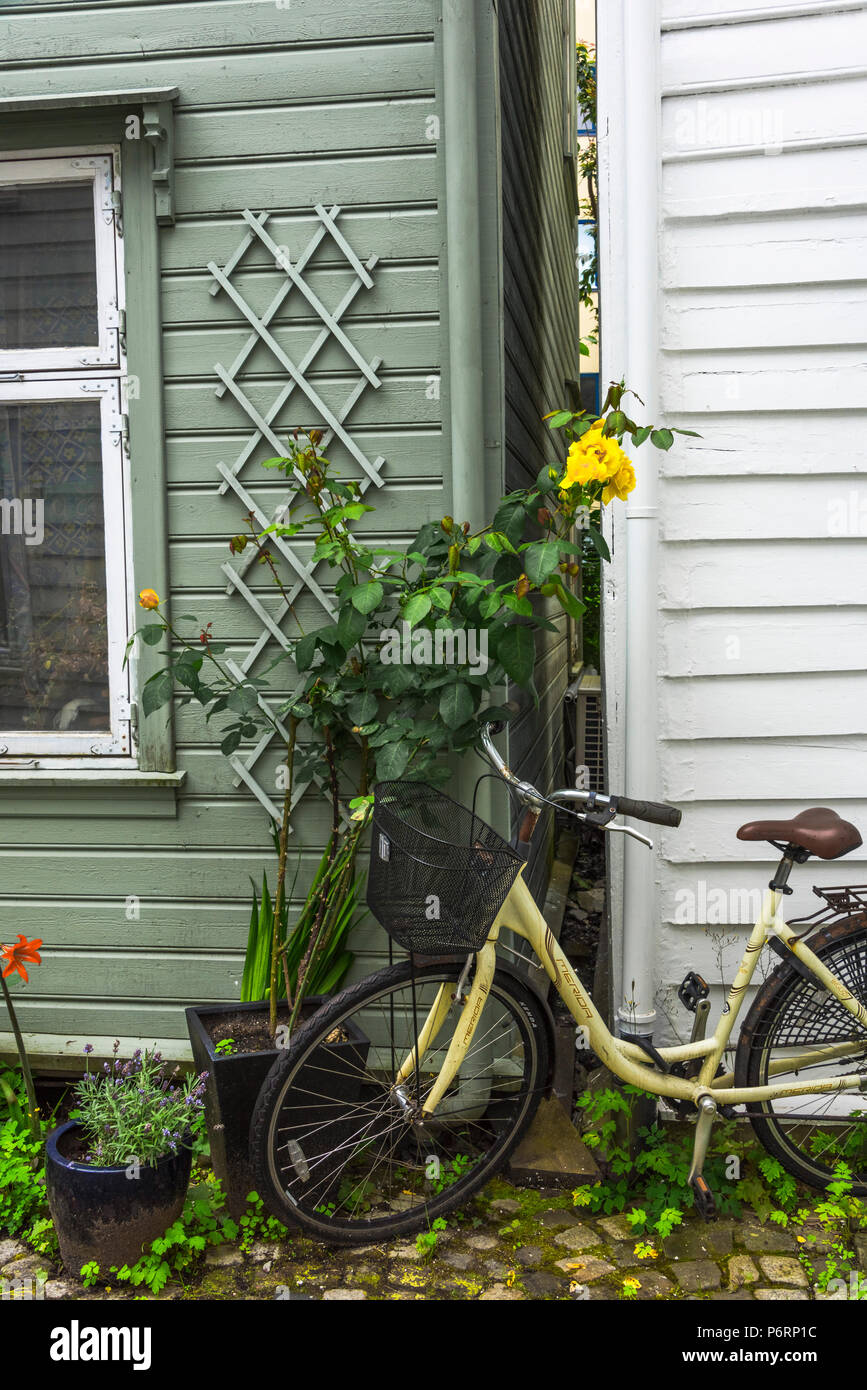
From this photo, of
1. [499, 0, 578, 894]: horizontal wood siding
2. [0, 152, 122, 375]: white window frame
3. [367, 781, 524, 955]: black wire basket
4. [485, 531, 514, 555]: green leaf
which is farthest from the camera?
[499, 0, 578, 894]: horizontal wood siding

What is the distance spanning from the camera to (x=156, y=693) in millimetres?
3141

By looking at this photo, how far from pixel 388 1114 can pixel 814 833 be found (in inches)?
51.3

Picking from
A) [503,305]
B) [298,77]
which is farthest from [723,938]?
[298,77]

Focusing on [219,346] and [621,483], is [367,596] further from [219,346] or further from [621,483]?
[219,346]

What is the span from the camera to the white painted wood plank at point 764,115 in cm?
314

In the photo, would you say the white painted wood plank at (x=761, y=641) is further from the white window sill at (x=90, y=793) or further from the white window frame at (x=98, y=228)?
the white window frame at (x=98, y=228)

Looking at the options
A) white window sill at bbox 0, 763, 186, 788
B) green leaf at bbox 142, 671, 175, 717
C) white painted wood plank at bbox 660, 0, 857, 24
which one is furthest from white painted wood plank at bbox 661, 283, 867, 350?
white window sill at bbox 0, 763, 186, 788

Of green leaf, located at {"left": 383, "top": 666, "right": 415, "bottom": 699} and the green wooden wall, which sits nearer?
green leaf, located at {"left": 383, "top": 666, "right": 415, "bottom": 699}

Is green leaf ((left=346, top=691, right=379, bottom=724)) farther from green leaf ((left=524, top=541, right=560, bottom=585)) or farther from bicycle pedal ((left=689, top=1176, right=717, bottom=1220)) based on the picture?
bicycle pedal ((left=689, top=1176, right=717, bottom=1220))

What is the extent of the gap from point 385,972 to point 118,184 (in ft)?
7.95

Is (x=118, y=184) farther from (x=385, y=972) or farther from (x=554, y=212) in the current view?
(x=554, y=212)

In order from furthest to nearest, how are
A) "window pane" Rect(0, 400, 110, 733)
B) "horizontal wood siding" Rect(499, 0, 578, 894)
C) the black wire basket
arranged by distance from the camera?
"horizontal wood siding" Rect(499, 0, 578, 894), "window pane" Rect(0, 400, 110, 733), the black wire basket

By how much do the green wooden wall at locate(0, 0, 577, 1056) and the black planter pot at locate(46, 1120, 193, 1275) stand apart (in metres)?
0.76

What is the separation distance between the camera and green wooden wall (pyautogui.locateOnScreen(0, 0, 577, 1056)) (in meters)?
A: 3.26
